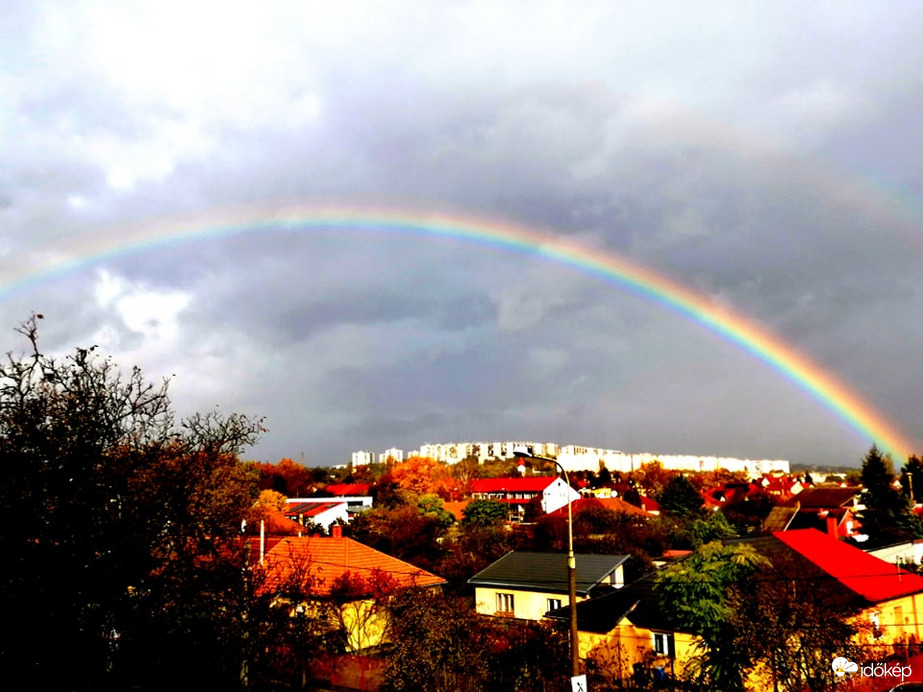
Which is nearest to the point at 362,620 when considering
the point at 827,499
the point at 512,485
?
the point at 827,499

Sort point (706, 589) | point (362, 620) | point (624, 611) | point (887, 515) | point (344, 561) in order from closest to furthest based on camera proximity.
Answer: point (706, 589) → point (624, 611) → point (362, 620) → point (344, 561) → point (887, 515)

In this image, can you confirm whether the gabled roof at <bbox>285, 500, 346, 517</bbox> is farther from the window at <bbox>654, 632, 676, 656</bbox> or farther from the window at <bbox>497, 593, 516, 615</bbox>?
the window at <bbox>654, 632, 676, 656</bbox>

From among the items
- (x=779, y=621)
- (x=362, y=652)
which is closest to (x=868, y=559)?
(x=779, y=621)

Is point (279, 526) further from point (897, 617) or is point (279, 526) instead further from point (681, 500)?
point (897, 617)

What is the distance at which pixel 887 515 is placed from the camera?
6388 centimetres

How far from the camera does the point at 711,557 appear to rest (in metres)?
21.7

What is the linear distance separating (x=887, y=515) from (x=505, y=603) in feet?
145

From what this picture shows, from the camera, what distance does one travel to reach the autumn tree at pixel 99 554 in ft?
29.4

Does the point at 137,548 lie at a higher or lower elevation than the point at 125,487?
lower

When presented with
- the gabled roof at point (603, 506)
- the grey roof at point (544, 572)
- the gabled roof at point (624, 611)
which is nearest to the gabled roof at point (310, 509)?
the gabled roof at point (603, 506)

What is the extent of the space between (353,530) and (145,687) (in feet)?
178

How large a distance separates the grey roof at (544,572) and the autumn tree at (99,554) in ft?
86.6

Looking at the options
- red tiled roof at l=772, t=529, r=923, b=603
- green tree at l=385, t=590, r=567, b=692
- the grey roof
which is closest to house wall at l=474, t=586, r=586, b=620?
the grey roof

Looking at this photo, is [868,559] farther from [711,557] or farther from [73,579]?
[73,579]
